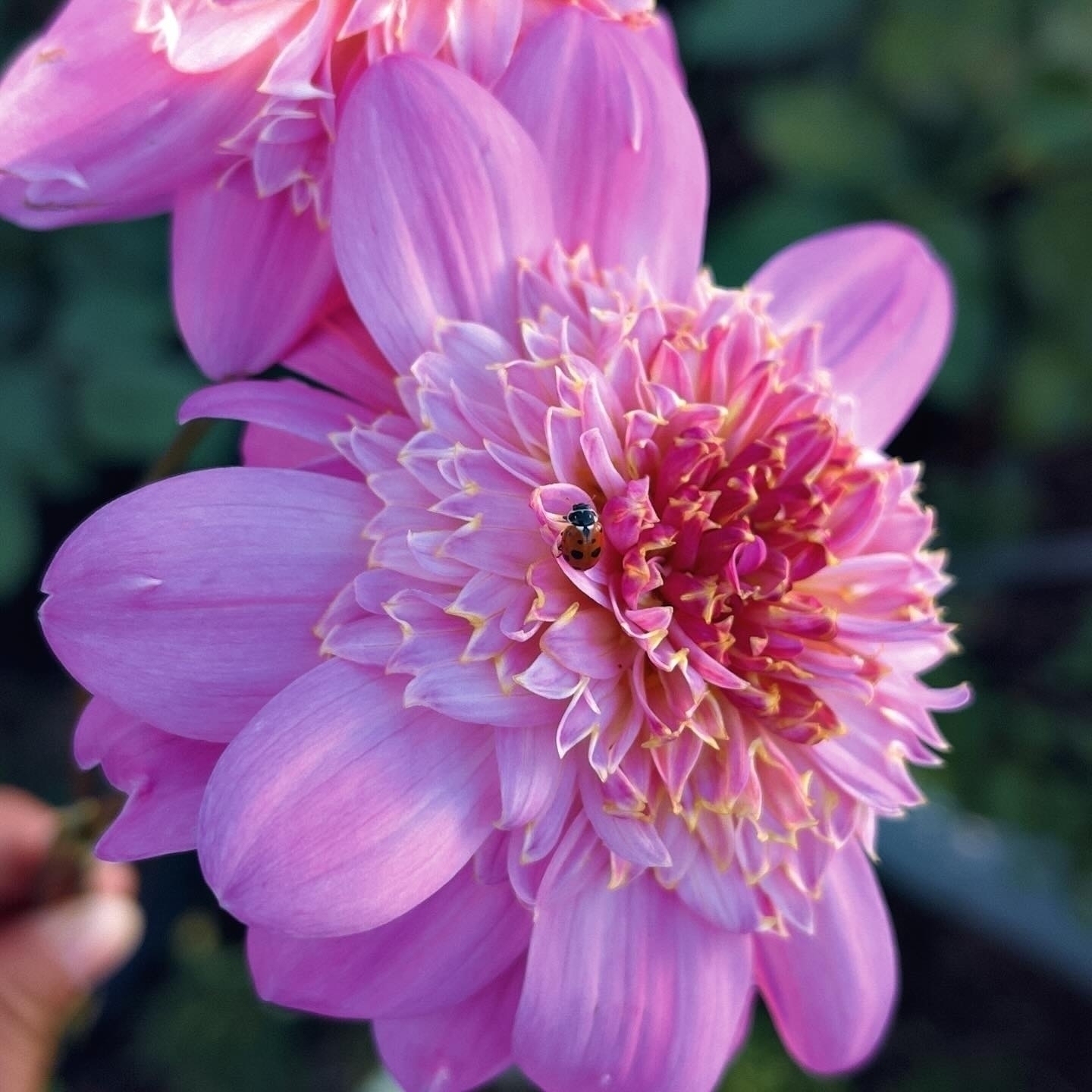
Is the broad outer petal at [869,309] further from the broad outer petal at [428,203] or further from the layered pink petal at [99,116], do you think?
the layered pink petal at [99,116]

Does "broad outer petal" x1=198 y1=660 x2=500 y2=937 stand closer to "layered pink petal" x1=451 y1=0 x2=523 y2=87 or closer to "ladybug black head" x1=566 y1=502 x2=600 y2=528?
"ladybug black head" x1=566 y1=502 x2=600 y2=528

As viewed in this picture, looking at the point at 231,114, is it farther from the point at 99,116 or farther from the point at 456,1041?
the point at 456,1041

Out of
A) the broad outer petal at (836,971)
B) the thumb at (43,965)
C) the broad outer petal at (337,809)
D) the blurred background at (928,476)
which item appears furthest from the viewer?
the blurred background at (928,476)

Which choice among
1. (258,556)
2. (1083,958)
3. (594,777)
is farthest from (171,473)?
(1083,958)

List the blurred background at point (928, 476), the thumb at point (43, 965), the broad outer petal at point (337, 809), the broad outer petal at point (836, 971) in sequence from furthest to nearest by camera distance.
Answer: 1. the blurred background at point (928, 476)
2. the thumb at point (43, 965)
3. the broad outer petal at point (836, 971)
4. the broad outer petal at point (337, 809)

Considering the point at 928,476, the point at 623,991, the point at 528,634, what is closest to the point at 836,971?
the point at 623,991

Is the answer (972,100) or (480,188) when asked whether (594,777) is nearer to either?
(480,188)

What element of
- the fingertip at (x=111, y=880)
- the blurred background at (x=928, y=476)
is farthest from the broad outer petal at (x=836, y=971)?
the blurred background at (x=928, y=476)
